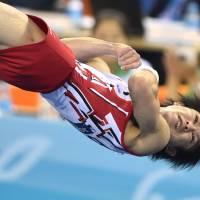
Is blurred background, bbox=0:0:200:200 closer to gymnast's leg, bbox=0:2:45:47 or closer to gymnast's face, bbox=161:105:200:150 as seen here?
gymnast's face, bbox=161:105:200:150

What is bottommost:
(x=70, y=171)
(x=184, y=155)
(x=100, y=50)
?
(x=70, y=171)

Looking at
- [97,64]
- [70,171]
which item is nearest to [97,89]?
[97,64]

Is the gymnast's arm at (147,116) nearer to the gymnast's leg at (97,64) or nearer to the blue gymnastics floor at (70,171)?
the gymnast's leg at (97,64)

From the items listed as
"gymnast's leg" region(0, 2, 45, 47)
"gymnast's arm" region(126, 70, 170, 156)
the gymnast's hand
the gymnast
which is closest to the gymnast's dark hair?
the gymnast

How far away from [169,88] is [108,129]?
1120 millimetres

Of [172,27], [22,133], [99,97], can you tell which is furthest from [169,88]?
[99,97]

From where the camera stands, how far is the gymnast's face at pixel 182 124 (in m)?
2.00

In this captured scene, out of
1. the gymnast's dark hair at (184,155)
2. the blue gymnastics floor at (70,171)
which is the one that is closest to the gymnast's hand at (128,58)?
the gymnast's dark hair at (184,155)

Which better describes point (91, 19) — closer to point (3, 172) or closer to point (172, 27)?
point (172, 27)

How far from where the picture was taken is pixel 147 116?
1845 mm

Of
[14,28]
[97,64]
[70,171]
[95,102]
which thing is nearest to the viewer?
[14,28]

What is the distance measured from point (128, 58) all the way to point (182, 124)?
25cm

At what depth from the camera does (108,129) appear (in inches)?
77.5

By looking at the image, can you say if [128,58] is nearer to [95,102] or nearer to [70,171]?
[95,102]
